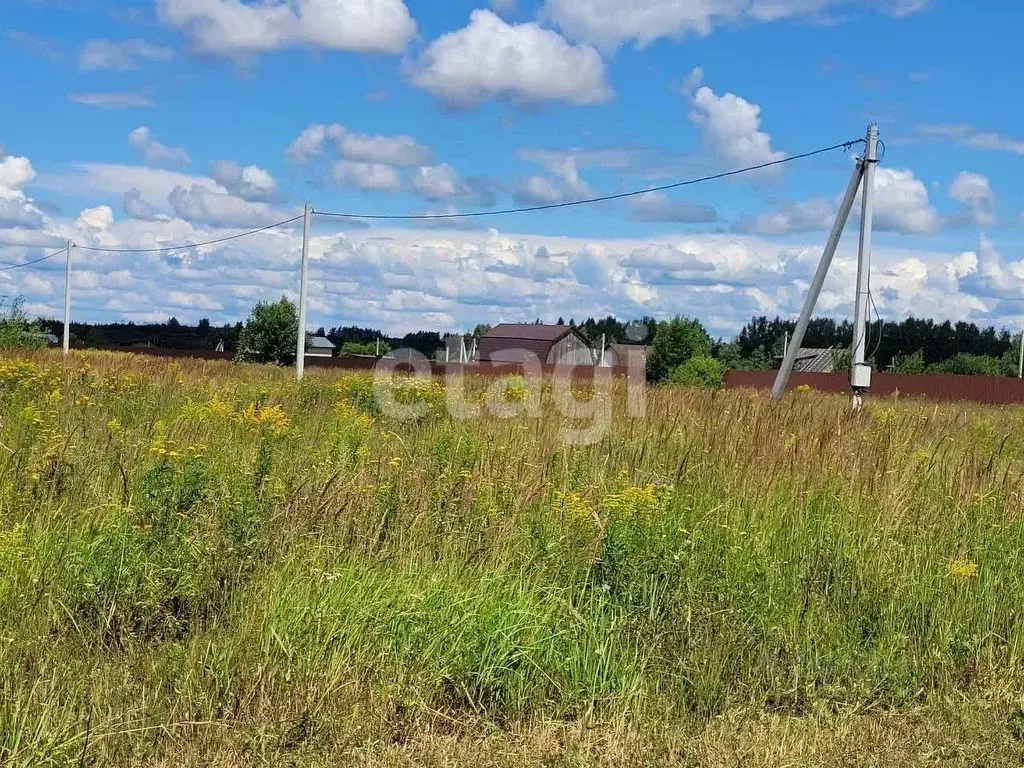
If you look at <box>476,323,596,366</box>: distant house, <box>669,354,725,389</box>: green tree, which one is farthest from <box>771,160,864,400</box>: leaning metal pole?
<box>476,323,596,366</box>: distant house

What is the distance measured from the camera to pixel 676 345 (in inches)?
2461

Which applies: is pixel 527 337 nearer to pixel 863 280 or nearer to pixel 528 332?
pixel 528 332

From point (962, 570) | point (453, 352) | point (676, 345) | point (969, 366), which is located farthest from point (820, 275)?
point (969, 366)

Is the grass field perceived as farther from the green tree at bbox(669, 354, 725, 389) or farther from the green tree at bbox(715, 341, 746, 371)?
the green tree at bbox(715, 341, 746, 371)

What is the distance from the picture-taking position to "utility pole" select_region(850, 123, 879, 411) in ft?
48.0

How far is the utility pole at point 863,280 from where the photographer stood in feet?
48.0

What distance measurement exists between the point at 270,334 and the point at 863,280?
59510mm

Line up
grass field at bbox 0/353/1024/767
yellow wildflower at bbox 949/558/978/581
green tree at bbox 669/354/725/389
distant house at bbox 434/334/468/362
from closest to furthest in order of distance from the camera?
1. grass field at bbox 0/353/1024/767
2. yellow wildflower at bbox 949/558/978/581
3. green tree at bbox 669/354/725/389
4. distant house at bbox 434/334/468/362

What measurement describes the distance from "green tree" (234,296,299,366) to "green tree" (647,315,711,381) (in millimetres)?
25544

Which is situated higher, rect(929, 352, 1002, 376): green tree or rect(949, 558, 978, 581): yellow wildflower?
rect(929, 352, 1002, 376): green tree

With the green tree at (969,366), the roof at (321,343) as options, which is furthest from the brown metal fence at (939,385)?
the roof at (321,343)

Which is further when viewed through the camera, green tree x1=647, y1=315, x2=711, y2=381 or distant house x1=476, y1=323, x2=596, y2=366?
distant house x1=476, y1=323, x2=596, y2=366

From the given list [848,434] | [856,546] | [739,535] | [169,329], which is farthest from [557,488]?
[169,329]

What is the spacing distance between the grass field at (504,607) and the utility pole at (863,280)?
7.65 metres
